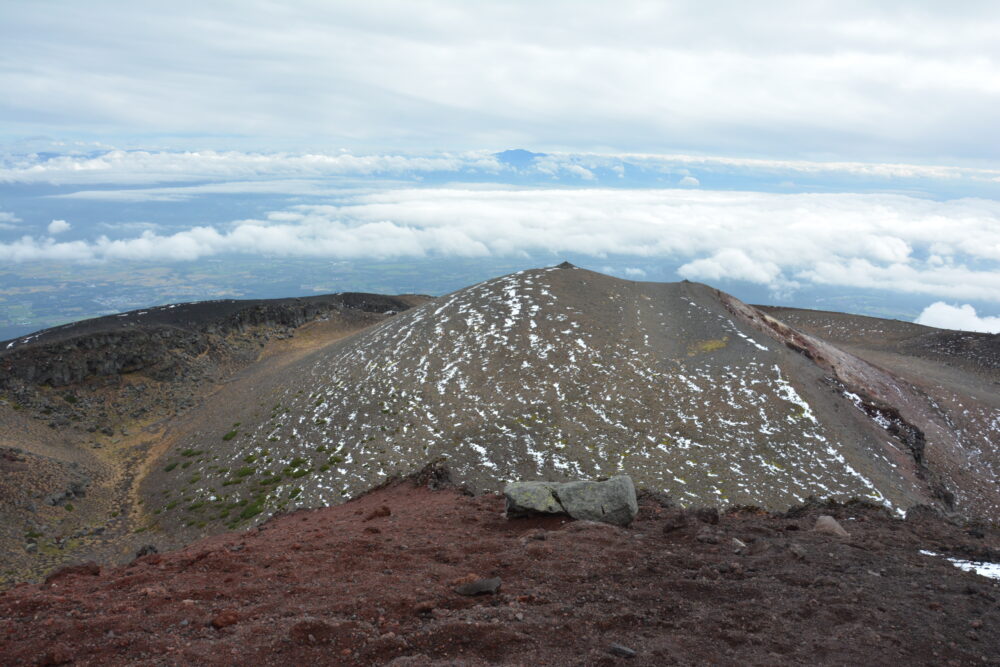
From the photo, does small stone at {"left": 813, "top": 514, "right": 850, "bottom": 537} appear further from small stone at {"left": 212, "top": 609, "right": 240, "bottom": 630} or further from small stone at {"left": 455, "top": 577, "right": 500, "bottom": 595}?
small stone at {"left": 212, "top": 609, "right": 240, "bottom": 630}

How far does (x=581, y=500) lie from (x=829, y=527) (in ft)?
25.4

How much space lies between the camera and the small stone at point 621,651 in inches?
385

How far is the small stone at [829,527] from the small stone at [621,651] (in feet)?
33.0

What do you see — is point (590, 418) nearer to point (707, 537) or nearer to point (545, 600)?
point (707, 537)

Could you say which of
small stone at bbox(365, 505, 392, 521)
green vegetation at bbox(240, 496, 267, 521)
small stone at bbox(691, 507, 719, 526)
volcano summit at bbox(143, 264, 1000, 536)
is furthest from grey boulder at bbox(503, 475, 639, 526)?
green vegetation at bbox(240, 496, 267, 521)

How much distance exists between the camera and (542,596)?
40.8ft

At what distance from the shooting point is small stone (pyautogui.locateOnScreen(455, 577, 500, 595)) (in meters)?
12.7

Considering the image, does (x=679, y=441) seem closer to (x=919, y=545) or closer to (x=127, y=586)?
(x=919, y=545)

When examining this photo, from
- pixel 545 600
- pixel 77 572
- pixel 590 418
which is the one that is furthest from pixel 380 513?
pixel 590 418

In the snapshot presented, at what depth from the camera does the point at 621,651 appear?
9859 mm

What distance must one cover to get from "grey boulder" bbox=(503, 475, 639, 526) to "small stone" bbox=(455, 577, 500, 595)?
580cm

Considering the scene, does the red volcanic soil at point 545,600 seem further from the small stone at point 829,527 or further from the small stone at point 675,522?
the small stone at point 829,527

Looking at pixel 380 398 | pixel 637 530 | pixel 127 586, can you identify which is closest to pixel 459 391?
pixel 380 398

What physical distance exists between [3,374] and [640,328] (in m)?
52.2
